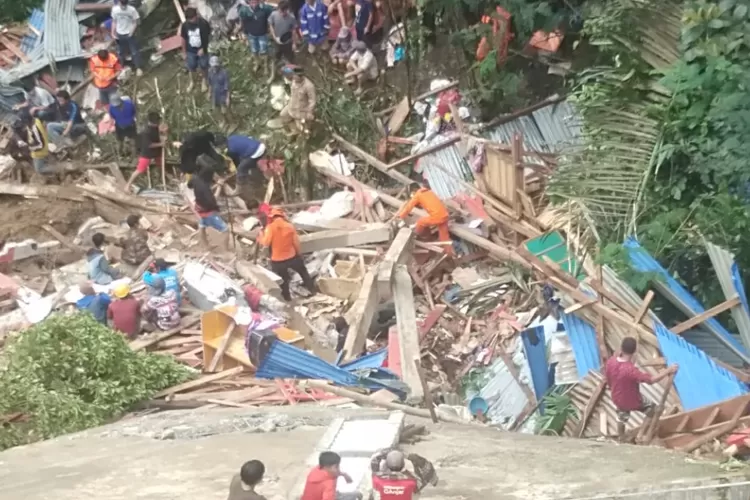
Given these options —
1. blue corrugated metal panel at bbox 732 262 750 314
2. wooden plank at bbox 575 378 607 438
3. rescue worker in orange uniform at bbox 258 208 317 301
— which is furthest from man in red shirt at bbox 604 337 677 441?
rescue worker in orange uniform at bbox 258 208 317 301

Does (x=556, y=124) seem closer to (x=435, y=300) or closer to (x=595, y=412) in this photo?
(x=435, y=300)

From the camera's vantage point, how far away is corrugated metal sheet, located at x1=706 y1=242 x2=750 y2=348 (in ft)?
31.8

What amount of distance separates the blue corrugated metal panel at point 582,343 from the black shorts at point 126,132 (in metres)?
8.81

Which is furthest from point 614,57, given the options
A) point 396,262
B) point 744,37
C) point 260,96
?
point 260,96

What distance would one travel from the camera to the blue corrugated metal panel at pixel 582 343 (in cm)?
1012

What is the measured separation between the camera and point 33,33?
18312 millimetres

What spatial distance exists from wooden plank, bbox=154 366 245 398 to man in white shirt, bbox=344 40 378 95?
291 inches

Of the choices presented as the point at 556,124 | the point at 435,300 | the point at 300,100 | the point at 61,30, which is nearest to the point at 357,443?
the point at 435,300

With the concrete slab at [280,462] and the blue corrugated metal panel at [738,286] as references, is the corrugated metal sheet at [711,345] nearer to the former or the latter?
the blue corrugated metal panel at [738,286]

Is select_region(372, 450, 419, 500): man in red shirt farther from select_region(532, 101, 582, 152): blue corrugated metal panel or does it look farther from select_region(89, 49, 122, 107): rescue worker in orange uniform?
select_region(89, 49, 122, 107): rescue worker in orange uniform

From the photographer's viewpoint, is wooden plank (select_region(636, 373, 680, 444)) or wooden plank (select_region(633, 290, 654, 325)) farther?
wooden plank (select_region(633, 290, 654, 325))

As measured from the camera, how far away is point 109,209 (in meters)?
14.9

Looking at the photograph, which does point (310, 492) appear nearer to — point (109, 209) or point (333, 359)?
point (333, 359)

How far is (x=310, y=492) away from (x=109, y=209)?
981 centimetres
